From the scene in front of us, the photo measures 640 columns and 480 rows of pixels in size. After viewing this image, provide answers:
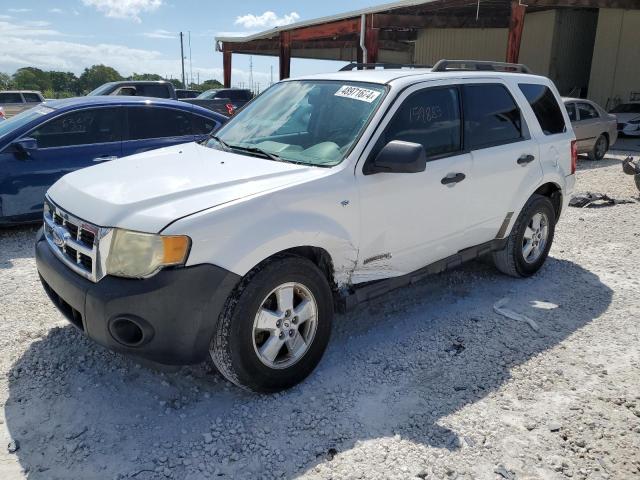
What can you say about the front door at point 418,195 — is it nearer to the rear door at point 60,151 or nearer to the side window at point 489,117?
the side window at point 489,117

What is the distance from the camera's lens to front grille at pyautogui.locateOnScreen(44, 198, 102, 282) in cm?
288

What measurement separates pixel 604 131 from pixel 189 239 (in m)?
13.6

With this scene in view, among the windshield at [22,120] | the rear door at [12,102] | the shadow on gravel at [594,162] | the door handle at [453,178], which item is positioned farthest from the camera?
the rear door at [12,102]

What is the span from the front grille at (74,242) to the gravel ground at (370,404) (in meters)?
0.80

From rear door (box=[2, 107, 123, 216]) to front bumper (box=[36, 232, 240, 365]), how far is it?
12.3 ft

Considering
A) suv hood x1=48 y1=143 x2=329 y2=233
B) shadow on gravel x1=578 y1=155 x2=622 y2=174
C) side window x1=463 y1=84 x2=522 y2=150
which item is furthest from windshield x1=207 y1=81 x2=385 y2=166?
shadow on gravel x1=578 y1=155 x2=622 y2=174

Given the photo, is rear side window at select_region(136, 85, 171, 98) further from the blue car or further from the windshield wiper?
the windshield wiper

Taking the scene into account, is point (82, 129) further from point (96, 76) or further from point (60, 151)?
point (96, 76)

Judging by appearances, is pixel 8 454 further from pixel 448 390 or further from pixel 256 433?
pixel 448 390

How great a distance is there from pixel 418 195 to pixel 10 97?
2339 centimetres

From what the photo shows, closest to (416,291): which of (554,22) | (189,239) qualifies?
(189,239)

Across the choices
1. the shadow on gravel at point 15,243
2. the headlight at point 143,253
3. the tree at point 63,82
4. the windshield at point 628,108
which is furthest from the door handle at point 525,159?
the tree at point 63,82

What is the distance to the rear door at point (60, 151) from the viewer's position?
238 inches

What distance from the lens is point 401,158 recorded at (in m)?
3.30
